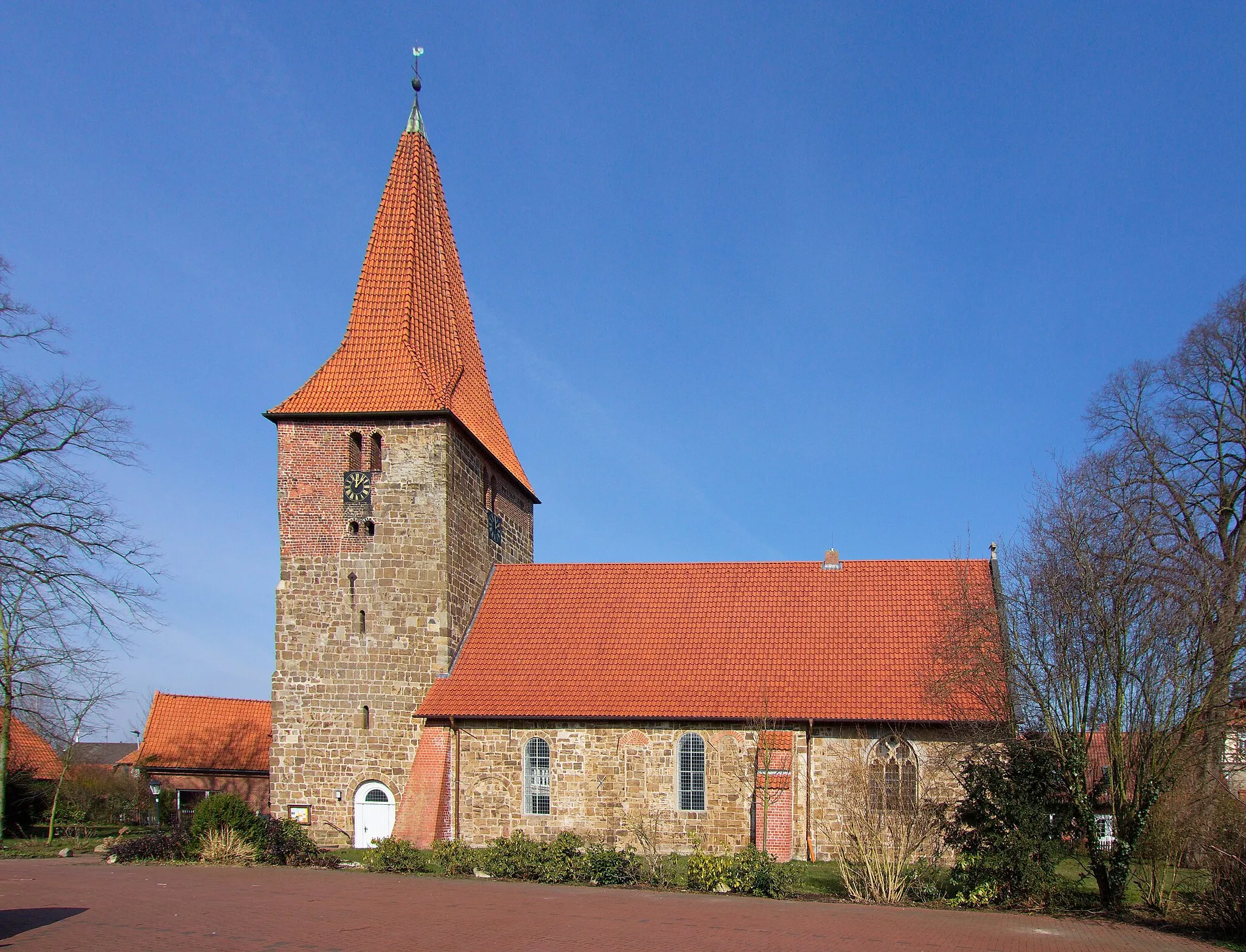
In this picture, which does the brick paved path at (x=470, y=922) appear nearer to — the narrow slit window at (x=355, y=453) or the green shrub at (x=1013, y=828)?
the green shrub at (x=1013, y=828)

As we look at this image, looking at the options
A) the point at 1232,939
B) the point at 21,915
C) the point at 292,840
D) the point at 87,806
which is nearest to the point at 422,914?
the point at 21,915

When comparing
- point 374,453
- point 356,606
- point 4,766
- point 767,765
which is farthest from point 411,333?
point 4,766

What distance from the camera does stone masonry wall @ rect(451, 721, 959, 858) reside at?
2264cm

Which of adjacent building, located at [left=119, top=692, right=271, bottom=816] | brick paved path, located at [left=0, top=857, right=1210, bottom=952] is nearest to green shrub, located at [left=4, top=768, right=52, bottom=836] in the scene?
adjacent building, located at [left=119, top=692, right=271, bottom=816]

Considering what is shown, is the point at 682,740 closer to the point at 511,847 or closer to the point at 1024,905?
the point at 511,847

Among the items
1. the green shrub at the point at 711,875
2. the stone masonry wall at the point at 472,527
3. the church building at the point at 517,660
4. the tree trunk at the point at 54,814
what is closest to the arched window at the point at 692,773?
the church building at the point at 517,660

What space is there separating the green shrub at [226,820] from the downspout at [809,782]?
1131 cm

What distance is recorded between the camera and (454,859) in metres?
20.0

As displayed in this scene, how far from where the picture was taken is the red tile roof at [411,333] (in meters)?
26.5

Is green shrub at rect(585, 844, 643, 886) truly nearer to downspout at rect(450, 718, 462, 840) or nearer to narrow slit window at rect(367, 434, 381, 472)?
downspout at rect(450, 718, 462, 840)

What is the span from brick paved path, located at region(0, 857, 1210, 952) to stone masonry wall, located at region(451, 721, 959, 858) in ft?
16.0

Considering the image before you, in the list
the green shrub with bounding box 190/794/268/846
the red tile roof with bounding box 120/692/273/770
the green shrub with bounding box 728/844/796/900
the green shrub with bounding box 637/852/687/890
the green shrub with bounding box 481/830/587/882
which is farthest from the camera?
the red tile roof with bounding box 120/692/273/770

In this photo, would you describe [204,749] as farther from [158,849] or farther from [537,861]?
[537,861]

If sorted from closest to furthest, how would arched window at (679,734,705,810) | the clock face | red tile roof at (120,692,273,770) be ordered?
arched window at (679,734,705,810) → the clock face → red tile roof at (120,692,273,770)
